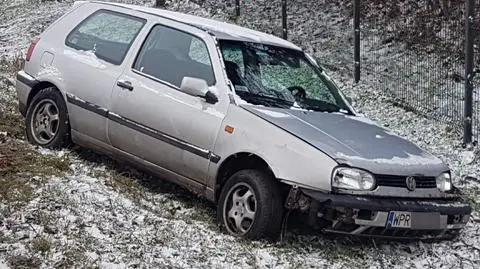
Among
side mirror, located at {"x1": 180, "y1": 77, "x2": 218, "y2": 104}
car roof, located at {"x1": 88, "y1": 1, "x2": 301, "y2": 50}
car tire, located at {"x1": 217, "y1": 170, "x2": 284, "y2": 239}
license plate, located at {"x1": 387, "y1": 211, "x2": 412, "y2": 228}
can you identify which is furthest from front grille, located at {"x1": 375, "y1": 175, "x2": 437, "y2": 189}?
car roof, located at {"x1": 88, "y1": 1, "x2": 301, "y2": 50}

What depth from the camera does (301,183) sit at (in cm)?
481

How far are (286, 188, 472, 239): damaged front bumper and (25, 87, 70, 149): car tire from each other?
2.69 meters

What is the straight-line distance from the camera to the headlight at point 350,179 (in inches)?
187

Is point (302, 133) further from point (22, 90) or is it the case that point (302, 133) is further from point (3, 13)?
point (3, 13)

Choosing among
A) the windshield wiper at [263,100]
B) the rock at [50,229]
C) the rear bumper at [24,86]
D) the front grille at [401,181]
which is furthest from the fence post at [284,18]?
the rock at [50,229]

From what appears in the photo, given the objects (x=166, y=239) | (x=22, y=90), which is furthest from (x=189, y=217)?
(x=22, y=90)

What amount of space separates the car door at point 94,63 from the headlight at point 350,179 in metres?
2.37

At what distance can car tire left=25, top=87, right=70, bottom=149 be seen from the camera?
656 cm

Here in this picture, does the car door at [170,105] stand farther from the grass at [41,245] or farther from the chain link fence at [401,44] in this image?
the chain link fence at [401,44]

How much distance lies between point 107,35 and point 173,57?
0.96 meters

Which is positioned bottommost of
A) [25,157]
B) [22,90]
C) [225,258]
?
[225,258]

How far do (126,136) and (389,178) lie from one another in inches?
92.0

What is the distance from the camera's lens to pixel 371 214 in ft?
15.6

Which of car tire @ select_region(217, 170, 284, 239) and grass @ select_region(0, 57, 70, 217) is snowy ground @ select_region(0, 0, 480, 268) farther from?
car tire @ select_region(217, 170, 284, 239)
